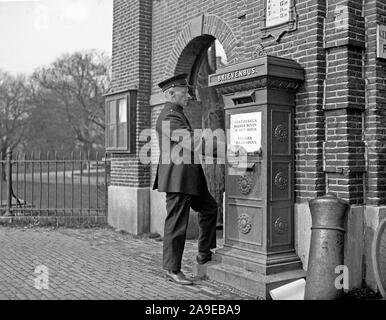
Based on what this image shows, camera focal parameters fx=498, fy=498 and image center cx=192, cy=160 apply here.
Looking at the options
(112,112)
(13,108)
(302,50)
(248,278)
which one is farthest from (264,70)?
(13,108)

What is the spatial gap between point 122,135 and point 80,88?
27256 millimetres

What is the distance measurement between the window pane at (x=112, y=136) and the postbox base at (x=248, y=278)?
453cm

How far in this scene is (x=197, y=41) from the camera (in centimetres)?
816

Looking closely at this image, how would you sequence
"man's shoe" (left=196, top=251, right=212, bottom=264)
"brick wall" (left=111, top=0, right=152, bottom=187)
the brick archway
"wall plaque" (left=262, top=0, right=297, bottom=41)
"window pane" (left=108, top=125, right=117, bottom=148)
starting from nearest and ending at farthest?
"wall plaque" (left=262, top=0, right=297, bottom=41), "man's shoe" (left=196, top=251, right=212, bottom=264), the brick archway, "brick wall" (left=111, top=0, right=152, bottom=187), "window pane" (left=108, top=125, right=117, bottom=148)

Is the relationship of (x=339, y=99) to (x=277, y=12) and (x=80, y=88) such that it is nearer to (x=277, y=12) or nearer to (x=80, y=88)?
(x=277, y=12)

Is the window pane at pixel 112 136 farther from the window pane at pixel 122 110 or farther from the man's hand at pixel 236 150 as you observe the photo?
the man's hand at pixel 236 150

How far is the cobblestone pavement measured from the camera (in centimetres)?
502

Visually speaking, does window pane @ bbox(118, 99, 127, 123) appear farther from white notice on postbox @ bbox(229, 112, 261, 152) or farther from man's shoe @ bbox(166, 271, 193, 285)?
man's shoe @ bbox(166, 271, 193, 285)

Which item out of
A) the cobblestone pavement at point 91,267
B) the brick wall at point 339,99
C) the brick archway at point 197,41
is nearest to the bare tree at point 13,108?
the cobblestone pavement at point 91,267

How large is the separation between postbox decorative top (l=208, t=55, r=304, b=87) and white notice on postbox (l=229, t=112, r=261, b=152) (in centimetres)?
39

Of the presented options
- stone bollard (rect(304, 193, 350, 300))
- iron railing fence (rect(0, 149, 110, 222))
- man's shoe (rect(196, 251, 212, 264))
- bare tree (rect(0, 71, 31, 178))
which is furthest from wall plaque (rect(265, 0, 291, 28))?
bare tree (rect(0, 71, 31, 178))

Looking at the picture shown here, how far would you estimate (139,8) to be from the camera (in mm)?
9047
